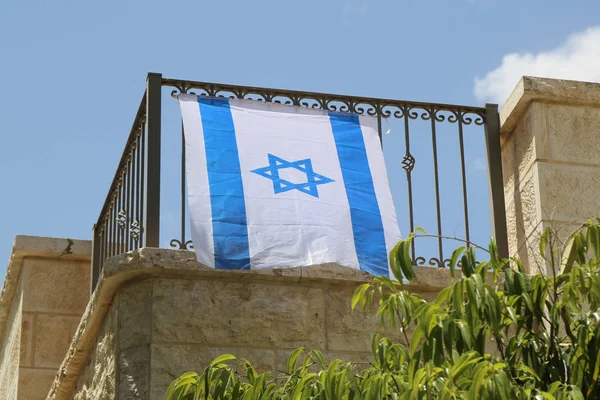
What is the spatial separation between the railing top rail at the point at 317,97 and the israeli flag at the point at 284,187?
54mm

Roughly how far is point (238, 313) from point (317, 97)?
1.45 meters

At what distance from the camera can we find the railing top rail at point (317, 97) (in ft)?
23.1

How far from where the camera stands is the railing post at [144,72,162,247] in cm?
654

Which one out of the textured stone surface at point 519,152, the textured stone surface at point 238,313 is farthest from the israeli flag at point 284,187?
the textured stone surface at point 519,152

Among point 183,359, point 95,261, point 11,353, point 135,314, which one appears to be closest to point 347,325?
point 183,359

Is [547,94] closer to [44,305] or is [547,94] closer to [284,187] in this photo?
[284,187]

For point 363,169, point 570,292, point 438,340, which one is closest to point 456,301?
point 438,340

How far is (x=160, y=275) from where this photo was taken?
6438mm

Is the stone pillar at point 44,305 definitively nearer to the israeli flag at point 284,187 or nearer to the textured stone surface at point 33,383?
the textured stone surface at point 33,383

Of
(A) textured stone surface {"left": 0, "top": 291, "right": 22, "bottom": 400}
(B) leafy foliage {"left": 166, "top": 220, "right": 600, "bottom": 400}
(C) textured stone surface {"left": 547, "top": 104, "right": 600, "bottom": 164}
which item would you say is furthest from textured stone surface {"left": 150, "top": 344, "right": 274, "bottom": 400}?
(A) textured stone surface {"left": 0, "top": 291, "right": 22, "bottom": 400}

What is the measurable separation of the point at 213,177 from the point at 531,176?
1.79 metres

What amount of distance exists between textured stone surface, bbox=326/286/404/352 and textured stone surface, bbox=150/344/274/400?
36 cm

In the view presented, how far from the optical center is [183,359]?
632 centimetres

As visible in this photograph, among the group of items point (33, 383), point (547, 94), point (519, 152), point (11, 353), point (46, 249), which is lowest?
point (33, 383)
